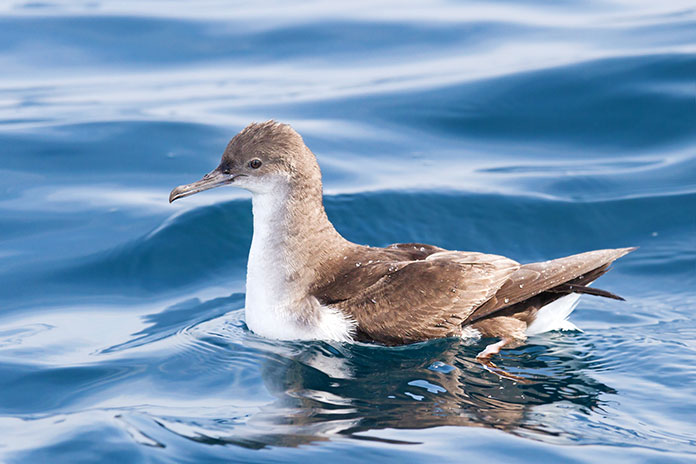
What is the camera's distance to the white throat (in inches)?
246

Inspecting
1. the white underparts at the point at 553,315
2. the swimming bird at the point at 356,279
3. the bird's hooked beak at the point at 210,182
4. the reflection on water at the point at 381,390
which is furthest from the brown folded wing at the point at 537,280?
the bird's hooked beak at the point at 210,182

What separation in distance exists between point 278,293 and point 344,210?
282 centimetres

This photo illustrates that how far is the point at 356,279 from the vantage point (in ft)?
20.8

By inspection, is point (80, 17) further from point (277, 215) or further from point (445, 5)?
point (277, 215)

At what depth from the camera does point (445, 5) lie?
15156mm

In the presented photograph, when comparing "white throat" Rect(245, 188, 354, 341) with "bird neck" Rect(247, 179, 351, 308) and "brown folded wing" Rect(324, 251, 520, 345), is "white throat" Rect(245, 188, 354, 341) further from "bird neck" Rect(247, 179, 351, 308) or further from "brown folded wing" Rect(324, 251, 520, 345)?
"brown folded wing" Rect(324, 251, 520, 345)

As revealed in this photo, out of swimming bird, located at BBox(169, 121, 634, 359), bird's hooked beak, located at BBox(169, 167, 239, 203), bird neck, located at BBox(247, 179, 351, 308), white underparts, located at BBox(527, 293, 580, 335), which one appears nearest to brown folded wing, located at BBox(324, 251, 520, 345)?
swimming bird, located at BBox(169, 121, 634, 359)

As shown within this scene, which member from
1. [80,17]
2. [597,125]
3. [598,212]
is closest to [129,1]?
[80,17]

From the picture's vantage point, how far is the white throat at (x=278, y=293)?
6.25 m

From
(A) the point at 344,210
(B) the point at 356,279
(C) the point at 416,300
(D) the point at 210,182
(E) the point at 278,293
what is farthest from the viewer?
(A) the point at 344,210

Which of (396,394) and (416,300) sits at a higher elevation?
(416,300)

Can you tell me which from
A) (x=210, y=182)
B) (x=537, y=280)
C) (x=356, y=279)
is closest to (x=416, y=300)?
(x=356, y=279)

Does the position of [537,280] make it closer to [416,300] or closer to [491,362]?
[491,362]

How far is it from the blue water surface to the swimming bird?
183 mm
